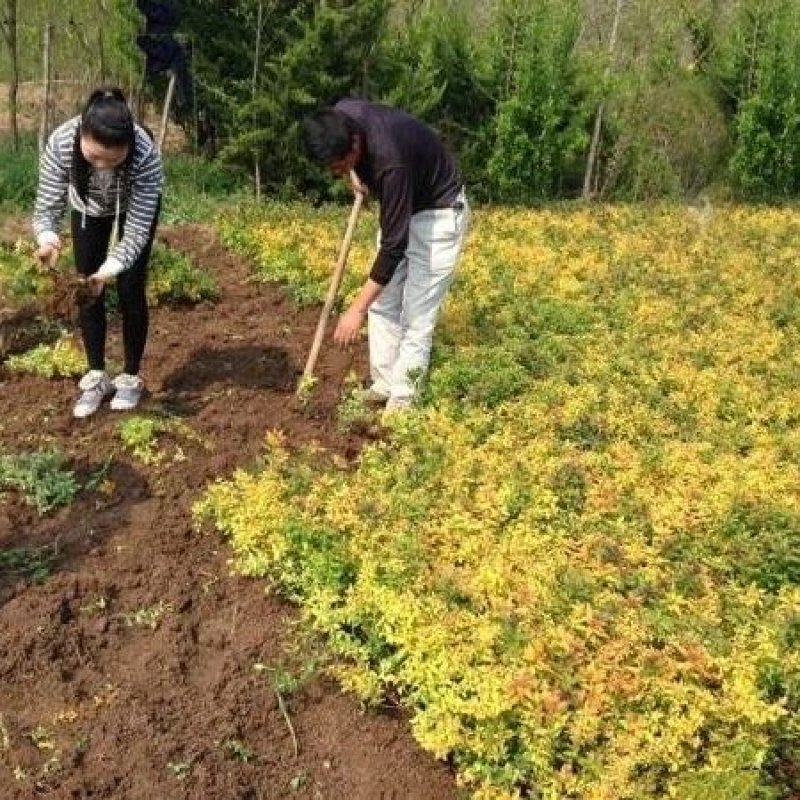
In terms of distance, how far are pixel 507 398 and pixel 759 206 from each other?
10015 mm

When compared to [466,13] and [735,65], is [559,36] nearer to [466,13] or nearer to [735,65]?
[466,13]

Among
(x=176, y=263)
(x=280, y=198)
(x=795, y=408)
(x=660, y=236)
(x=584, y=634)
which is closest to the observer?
(x=584, y=634)

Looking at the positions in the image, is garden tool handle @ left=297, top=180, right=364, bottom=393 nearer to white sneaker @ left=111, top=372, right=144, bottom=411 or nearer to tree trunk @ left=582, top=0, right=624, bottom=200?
white sneaker @ left=111, top=372, right=144, bottom=411

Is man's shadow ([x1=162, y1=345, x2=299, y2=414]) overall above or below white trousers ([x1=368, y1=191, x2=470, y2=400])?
below

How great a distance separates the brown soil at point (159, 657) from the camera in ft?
11.7

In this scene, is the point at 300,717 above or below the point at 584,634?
below

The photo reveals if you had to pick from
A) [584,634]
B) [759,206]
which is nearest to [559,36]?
[759,206]

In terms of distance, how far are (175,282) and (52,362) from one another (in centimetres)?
169

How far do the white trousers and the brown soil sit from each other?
0.55 metres

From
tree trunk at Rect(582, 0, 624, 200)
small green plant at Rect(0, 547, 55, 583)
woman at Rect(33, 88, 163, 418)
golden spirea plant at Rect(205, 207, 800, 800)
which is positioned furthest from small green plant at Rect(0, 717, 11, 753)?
tree trunk at Rect(582, 0, 624, 200)

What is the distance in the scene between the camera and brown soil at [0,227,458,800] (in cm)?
357

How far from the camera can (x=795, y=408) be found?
252 inches

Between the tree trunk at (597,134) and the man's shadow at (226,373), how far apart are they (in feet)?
34.6

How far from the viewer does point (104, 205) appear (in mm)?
5371
